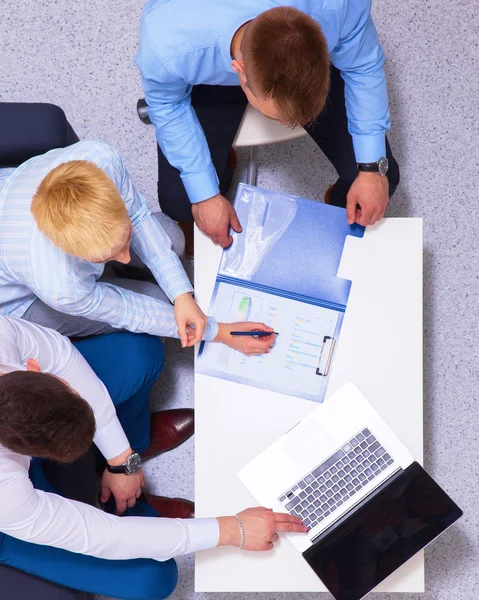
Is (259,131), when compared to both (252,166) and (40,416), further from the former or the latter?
(40,416)

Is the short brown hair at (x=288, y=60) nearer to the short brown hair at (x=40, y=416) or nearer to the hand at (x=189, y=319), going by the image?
the hand at (x=189, y=319)

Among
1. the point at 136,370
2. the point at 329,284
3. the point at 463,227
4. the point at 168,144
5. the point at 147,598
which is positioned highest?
the point at 168,144

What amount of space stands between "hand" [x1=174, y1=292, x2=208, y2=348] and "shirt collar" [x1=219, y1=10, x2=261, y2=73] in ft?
1.63

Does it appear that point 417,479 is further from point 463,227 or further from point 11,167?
point 11,167

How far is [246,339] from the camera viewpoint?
1325mm

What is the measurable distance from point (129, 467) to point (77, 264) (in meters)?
0.54

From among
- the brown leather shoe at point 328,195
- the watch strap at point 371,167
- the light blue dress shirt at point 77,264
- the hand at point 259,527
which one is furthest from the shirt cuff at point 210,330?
the brown leather shoe at point 328,195

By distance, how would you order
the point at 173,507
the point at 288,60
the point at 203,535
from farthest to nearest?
the point at 173,507, the point at 203,535, the point at 288,60

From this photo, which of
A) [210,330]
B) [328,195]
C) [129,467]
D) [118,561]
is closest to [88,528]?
[118,561]

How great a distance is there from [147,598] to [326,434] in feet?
1.71

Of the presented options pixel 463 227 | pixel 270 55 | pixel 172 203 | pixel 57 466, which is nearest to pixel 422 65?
pixel 463 227

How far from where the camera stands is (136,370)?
152cm

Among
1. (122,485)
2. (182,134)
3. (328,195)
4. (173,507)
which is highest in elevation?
(182,134)

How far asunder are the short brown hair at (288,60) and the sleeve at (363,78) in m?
0.26
